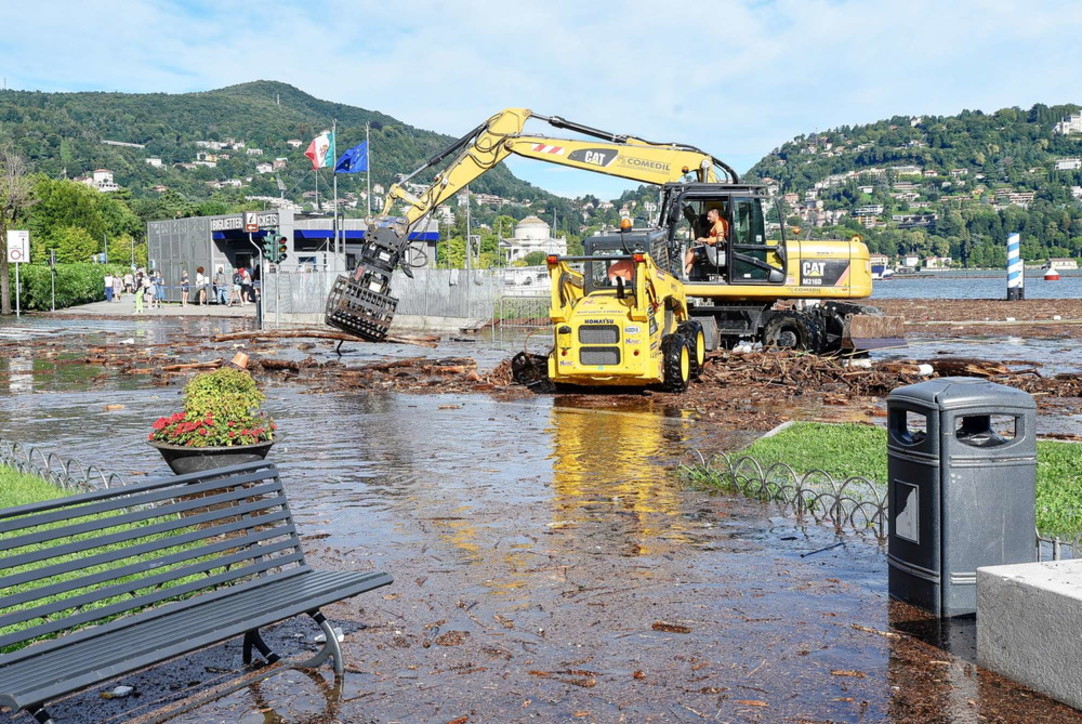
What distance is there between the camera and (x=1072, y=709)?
524cm

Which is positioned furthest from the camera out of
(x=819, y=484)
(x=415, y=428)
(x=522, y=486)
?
(x=415, y=428)

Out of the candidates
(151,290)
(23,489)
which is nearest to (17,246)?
(151,290)

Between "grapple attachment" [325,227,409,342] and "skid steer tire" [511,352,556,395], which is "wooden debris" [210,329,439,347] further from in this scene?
"skid steer tire" [511,352,556,395]

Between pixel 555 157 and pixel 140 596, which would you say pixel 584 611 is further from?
pixel 555 157

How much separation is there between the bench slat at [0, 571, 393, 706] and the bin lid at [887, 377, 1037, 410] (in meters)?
3.12

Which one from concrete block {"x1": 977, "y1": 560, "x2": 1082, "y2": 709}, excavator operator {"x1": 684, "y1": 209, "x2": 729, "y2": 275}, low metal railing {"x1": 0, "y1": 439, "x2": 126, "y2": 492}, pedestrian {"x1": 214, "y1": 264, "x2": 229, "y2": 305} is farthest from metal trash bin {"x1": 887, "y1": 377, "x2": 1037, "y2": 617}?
pedestrian {"x1": 214, "y1": 264, "x2": 229, "y2": 305}

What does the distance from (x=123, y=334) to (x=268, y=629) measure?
3447 cm

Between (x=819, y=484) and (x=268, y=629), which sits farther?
(x=819, y=484)

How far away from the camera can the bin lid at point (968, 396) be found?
6.32 m

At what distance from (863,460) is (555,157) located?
52.5 ft

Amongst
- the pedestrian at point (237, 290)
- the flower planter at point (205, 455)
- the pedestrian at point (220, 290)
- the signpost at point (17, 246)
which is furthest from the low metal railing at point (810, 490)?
the pedestrian at point (220, 290)

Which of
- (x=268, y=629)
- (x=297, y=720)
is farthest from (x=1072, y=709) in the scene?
(x=268, y=629)

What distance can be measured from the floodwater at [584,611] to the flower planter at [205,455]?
2.17ft

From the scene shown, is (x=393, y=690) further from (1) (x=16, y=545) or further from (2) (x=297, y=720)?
(1) (x=16, y=545)
